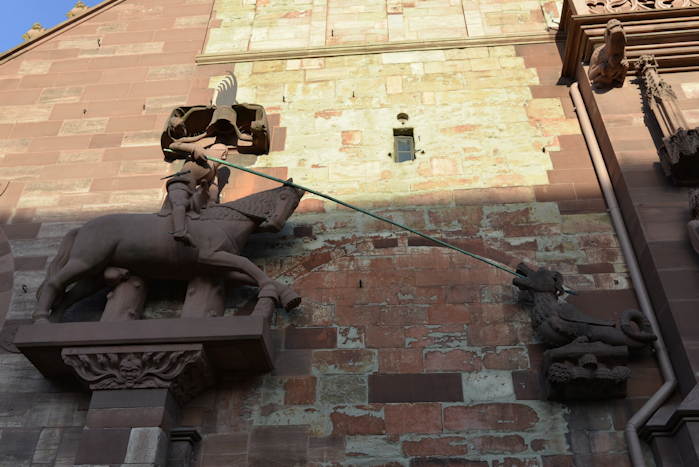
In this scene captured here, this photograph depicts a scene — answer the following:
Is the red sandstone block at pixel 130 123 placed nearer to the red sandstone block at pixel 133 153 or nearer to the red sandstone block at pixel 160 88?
the red sandstone block at pixel 133 153

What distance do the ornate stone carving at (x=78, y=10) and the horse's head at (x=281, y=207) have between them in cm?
548

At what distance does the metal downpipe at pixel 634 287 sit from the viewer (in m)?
6.14

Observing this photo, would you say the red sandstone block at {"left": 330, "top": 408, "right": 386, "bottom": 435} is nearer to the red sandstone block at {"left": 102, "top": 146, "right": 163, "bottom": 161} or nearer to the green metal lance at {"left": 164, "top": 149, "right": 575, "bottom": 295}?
the green metal lance at {"left": 164, "top": 149, "right": 575, "bottom": 295}

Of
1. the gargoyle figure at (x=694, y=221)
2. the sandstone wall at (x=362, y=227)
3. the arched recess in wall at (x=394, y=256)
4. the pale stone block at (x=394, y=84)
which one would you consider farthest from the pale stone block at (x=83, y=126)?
the gargoyle figure at (x=694, y=221)

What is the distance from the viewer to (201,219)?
7.57m

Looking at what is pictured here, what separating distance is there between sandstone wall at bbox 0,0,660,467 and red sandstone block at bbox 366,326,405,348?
0.05ft

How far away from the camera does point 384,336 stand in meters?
7.09

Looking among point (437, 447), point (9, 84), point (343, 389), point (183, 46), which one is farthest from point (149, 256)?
point (9, 84)

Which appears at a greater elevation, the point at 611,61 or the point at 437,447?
the point at 611,61

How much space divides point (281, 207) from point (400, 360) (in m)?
2.05

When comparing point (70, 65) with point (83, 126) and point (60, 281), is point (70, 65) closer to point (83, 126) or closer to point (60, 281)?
point (83, 126)

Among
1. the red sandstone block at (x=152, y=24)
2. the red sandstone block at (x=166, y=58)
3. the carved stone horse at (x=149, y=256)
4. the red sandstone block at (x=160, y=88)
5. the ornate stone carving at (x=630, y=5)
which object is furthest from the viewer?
the red sandstone block at (x=152, y=24)

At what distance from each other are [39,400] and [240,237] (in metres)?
2.35

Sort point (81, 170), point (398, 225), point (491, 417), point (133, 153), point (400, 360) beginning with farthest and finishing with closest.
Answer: point (133, 153) → point (81, 170) → point (398, 225) → point (400, 360) → point (491, 417)
